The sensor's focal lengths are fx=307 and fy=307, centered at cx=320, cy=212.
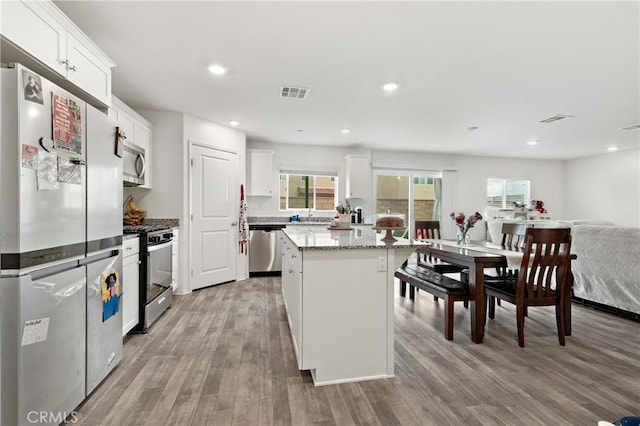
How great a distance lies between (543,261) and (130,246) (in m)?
3.48

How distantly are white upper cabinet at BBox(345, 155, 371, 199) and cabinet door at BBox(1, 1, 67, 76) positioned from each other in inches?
189

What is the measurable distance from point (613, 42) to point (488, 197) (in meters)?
5.45

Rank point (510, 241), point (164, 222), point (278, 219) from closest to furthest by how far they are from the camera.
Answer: point (510, 241) < point (164, 222) < point (278, 219)

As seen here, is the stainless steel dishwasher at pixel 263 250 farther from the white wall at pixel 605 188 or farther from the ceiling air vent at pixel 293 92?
the white wall at pixel 605 188

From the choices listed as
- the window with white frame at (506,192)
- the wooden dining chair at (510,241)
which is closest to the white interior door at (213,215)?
the wooden dining chair at (510,241)

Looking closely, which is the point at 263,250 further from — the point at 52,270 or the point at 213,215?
the point at 52,270

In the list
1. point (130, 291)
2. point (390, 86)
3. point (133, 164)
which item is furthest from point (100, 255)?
point (390, 86)

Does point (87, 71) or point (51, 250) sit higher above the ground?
point (87, 71)

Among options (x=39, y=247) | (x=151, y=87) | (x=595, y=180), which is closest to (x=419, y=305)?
(x=39, y=247)

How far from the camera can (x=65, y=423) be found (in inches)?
63.6

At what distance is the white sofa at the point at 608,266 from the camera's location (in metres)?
3.13

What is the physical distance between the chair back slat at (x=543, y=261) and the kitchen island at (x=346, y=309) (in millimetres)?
1151

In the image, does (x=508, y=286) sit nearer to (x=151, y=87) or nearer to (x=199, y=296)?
(x=199, y=296)

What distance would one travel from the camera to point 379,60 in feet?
8.90
